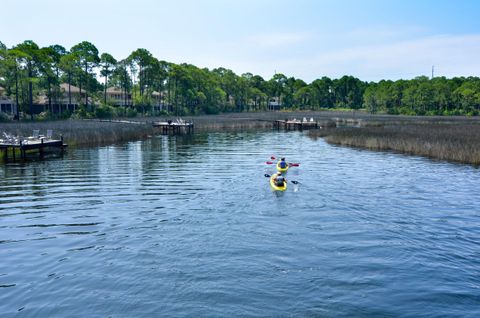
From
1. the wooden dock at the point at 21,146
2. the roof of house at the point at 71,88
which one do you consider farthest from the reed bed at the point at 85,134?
the roof of house at the point at 71,88

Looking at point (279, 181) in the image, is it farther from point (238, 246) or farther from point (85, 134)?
point (85, 134)

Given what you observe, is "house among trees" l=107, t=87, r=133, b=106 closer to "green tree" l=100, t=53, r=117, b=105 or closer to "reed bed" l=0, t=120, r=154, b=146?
"green tree" l=100, t=53, r=117, b=105

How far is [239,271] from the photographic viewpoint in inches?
574

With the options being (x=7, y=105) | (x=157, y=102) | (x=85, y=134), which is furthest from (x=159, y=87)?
(x=85, y=134)

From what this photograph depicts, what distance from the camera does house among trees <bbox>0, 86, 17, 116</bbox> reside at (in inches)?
3389

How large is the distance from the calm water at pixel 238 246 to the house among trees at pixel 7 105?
2496 inches

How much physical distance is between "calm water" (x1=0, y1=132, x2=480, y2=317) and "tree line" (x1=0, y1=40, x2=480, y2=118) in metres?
63.3

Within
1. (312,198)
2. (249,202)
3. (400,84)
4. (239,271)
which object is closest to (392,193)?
(312,198)

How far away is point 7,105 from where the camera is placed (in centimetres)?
8931

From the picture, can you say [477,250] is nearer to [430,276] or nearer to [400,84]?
[430,276]

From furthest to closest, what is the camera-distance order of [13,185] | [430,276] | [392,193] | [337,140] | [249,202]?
[337,140] < [13,185] < [392,193] < [249,202] < [430,276]

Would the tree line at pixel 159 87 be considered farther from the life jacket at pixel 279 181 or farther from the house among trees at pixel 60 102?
the life jacket at pixel 279 181

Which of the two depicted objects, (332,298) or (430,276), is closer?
(332,298)

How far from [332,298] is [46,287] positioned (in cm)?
939
